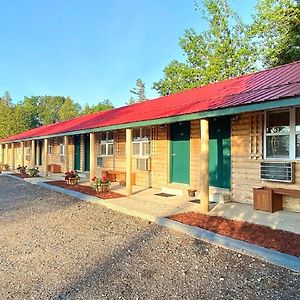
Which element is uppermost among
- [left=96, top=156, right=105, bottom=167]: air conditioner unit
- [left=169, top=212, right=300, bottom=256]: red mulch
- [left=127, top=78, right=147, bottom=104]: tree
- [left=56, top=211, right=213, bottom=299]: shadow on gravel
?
[left=127, top=78, right=147, bottom=104]: tree

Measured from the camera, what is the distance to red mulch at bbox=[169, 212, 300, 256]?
469 centimetres

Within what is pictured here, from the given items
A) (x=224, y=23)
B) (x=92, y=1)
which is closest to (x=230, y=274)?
(x=92, y=1)

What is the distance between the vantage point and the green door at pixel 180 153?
10.2m

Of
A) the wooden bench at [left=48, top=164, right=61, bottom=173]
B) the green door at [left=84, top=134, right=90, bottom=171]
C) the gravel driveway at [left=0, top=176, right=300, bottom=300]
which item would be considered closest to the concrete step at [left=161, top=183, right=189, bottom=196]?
the gravel driveway at [left=0, top=176, right=300, bottom=300]

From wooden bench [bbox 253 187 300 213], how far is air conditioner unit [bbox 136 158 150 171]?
16.9 ft

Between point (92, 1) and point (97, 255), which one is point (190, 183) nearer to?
point (97, 255)

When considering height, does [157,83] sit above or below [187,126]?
above

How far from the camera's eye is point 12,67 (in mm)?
36375

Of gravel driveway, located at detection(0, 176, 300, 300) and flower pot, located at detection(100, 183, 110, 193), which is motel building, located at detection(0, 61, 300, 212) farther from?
gravel driveway, located at detection(0, 176, 300, 300)

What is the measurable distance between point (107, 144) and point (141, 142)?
2.86 meters

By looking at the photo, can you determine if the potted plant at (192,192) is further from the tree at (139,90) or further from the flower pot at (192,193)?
the tree at (139,90)

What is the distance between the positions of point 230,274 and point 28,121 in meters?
53.8

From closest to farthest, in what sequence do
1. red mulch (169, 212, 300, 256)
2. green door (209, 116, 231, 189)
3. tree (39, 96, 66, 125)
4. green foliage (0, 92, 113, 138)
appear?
red mulch (169, 212, 300, 256)
green door (209, 116, 231, 189)
green foliage (0, 92, 113, 138)
tree (39, 96, 66, 125)

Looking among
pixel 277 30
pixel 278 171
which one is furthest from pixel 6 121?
pixel 278 171
